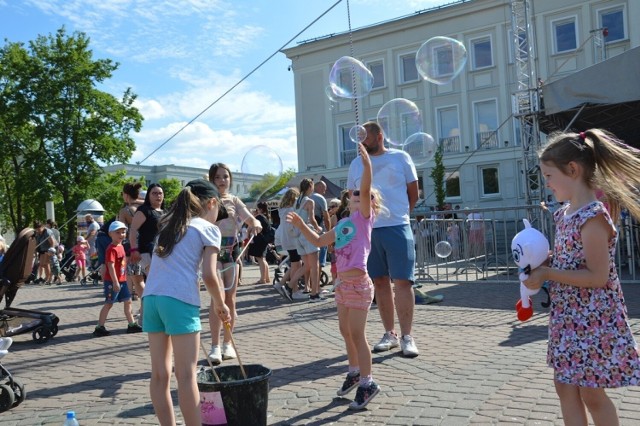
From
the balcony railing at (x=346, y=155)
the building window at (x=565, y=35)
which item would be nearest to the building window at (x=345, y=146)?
the balcony railing at (x=346, y=155)

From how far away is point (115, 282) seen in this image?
26.0 ft

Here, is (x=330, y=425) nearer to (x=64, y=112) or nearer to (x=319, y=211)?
(x=319, y=211)

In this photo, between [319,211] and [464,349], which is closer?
[464,349]

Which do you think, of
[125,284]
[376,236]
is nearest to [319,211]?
[125,284]

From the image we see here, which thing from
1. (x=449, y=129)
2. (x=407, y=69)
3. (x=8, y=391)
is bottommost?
(x=8, y=391)

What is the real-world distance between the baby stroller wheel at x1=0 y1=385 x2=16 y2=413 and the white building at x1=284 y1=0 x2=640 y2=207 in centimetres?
2735

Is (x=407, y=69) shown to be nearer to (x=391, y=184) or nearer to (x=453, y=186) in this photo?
(x=453, y=186)

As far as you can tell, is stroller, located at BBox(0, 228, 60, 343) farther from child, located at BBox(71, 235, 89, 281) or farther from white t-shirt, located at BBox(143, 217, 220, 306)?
child, located at BBox(71, 235, 89, 281)

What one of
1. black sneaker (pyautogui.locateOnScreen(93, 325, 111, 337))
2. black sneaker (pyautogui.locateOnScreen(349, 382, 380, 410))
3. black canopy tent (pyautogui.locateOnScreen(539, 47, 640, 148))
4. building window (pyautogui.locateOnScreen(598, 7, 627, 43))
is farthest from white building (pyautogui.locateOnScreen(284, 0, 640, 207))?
black sneaker (pyautogui.locateOnScreen(349, 382, 380, 410))

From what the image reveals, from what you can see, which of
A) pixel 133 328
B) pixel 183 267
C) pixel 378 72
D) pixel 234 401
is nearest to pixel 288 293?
pixel 133 328

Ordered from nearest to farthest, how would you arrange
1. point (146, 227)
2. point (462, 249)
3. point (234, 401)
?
point (234, 401), point (146, 227), point (462, 249)

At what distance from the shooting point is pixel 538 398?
428 cm

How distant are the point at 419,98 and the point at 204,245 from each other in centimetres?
3478

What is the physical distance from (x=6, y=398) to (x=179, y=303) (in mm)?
2100
